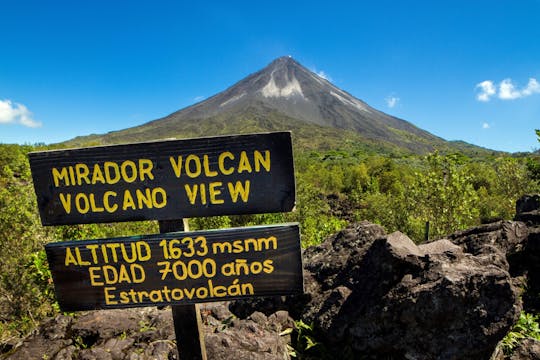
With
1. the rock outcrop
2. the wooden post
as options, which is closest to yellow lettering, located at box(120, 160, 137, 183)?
the wooden post

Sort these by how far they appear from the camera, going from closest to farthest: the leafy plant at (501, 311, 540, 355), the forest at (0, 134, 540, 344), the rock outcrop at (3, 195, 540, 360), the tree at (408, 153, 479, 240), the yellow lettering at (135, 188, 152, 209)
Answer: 1. the yellow lettering at (135, 188, 152, 209)
2. the rock outcrop at (3, 195, 540, 360)
3. the leafy plant at (501, 311, 540, 355)
4. the forest at (0, 134, 540, 344)
5. the tree at (408, 153, 479, 240)

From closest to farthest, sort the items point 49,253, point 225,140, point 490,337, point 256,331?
point 225,140 < point 49,253 < point 490,337 < point 256,331

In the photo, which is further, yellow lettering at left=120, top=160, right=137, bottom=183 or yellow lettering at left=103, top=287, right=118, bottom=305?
yellow lettering at left=103, top=287, right=118, bottom=305

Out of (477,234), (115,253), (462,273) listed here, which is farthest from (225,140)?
(477,234)

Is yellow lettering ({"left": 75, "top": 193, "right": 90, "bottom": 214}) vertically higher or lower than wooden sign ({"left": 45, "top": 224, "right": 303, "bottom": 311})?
higher

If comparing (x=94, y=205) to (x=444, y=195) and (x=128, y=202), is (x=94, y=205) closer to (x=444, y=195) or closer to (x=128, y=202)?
(x=128, y=202)

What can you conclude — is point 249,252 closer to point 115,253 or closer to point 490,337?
point 115,253

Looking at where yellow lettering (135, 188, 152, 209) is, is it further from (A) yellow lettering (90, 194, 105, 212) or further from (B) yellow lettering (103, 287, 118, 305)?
(B) yellow lettering (103, 287, 118, 305)
